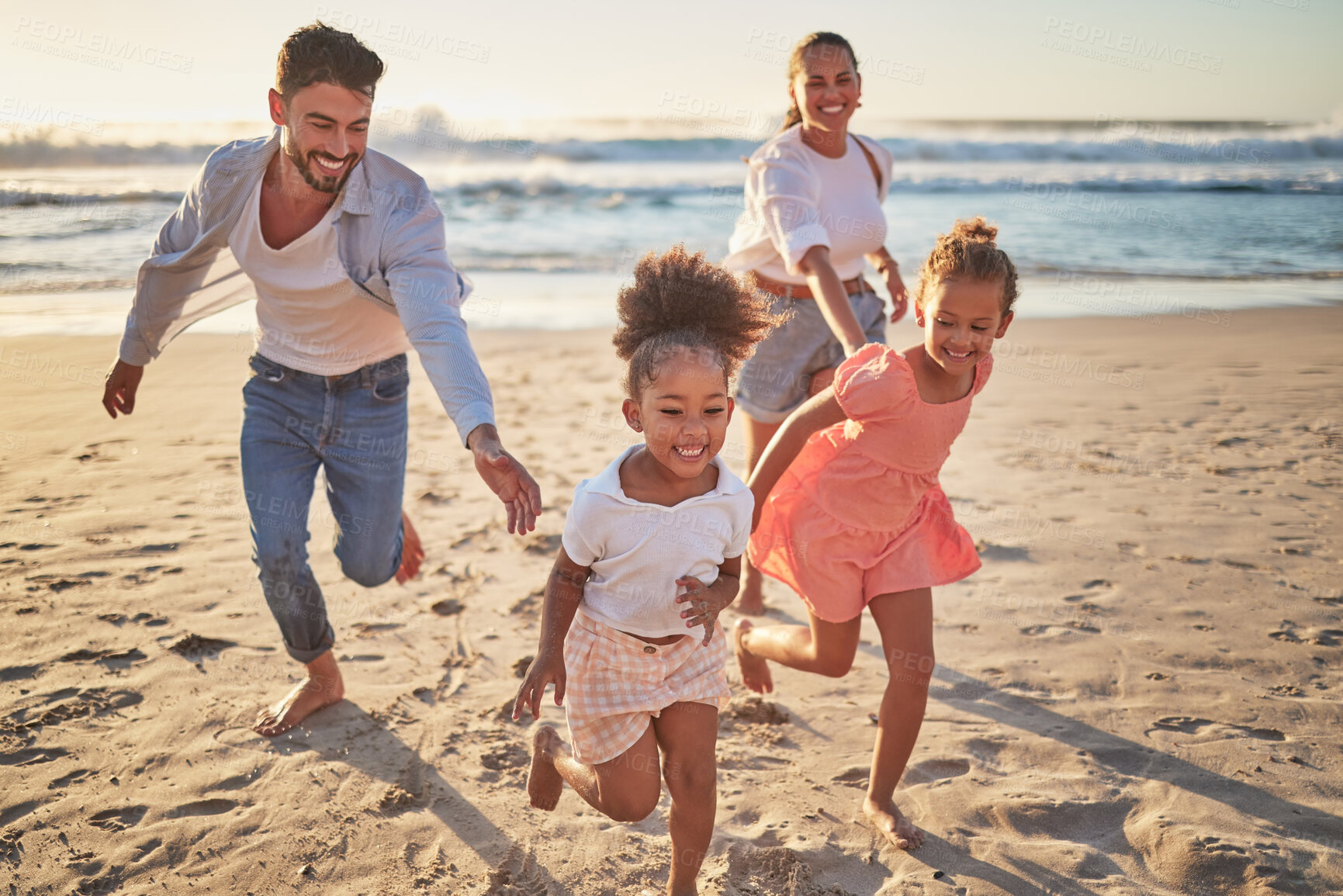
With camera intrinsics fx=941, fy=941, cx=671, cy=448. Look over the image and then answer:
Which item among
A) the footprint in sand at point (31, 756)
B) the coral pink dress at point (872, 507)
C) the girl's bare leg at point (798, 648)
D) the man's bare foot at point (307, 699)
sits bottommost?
the footprint in sand at point (31, 756)

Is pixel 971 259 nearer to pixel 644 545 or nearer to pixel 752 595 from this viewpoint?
pixel 644 545

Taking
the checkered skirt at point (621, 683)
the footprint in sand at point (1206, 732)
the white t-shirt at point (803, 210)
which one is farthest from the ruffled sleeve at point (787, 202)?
the footprint in sand at point (1206, 732)

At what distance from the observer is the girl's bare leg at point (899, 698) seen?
9.57 ft

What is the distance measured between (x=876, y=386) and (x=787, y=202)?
1216mm

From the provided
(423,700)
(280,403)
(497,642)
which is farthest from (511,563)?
(280,403)

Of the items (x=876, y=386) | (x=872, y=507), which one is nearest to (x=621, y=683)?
(x=872, y=507)

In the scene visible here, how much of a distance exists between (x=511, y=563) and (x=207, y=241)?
228 centimetres

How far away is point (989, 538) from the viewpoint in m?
5.16

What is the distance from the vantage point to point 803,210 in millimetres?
3773

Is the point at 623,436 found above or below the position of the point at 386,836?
above

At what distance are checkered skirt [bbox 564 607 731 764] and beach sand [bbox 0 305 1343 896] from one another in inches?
21.1

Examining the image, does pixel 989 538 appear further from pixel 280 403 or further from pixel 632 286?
pixel 280 403

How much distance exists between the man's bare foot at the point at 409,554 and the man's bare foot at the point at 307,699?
572 millimetres

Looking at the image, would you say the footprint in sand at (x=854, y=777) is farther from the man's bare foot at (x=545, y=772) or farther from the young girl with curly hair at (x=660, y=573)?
the man's bare foot at (x=545, y=772)
